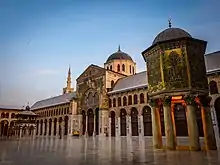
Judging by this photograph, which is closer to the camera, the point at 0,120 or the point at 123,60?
the point at 123,60

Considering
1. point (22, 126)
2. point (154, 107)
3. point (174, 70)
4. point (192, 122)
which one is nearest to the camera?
point (192, 122)

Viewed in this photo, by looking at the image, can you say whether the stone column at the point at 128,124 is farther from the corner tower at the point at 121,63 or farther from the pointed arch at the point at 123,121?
the corner tower at the point at 121,63

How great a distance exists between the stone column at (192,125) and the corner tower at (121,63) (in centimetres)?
3687

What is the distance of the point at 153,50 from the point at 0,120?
6289 cm

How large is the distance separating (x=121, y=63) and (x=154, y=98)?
36084 mm

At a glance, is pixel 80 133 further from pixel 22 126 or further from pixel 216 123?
pixel 216 123

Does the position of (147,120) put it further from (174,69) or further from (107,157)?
(107,157)

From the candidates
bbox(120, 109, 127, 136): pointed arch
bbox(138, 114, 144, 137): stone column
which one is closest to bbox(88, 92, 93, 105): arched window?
bbox(120, 109, 127, 136): pointed arch

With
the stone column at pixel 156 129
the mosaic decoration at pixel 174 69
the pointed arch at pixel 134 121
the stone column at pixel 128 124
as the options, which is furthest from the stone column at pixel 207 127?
the stone column at pixel 128 124

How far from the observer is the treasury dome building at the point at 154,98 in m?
12.4

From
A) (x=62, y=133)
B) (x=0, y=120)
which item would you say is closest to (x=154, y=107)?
(x=62, y=133)

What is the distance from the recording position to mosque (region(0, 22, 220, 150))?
40.8 ft

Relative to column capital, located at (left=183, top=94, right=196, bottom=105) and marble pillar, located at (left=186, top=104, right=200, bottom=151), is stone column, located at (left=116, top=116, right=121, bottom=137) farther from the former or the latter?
column capital, located at (left=183, top=94, right=196, bottom=105)

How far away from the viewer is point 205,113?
12633 mm
